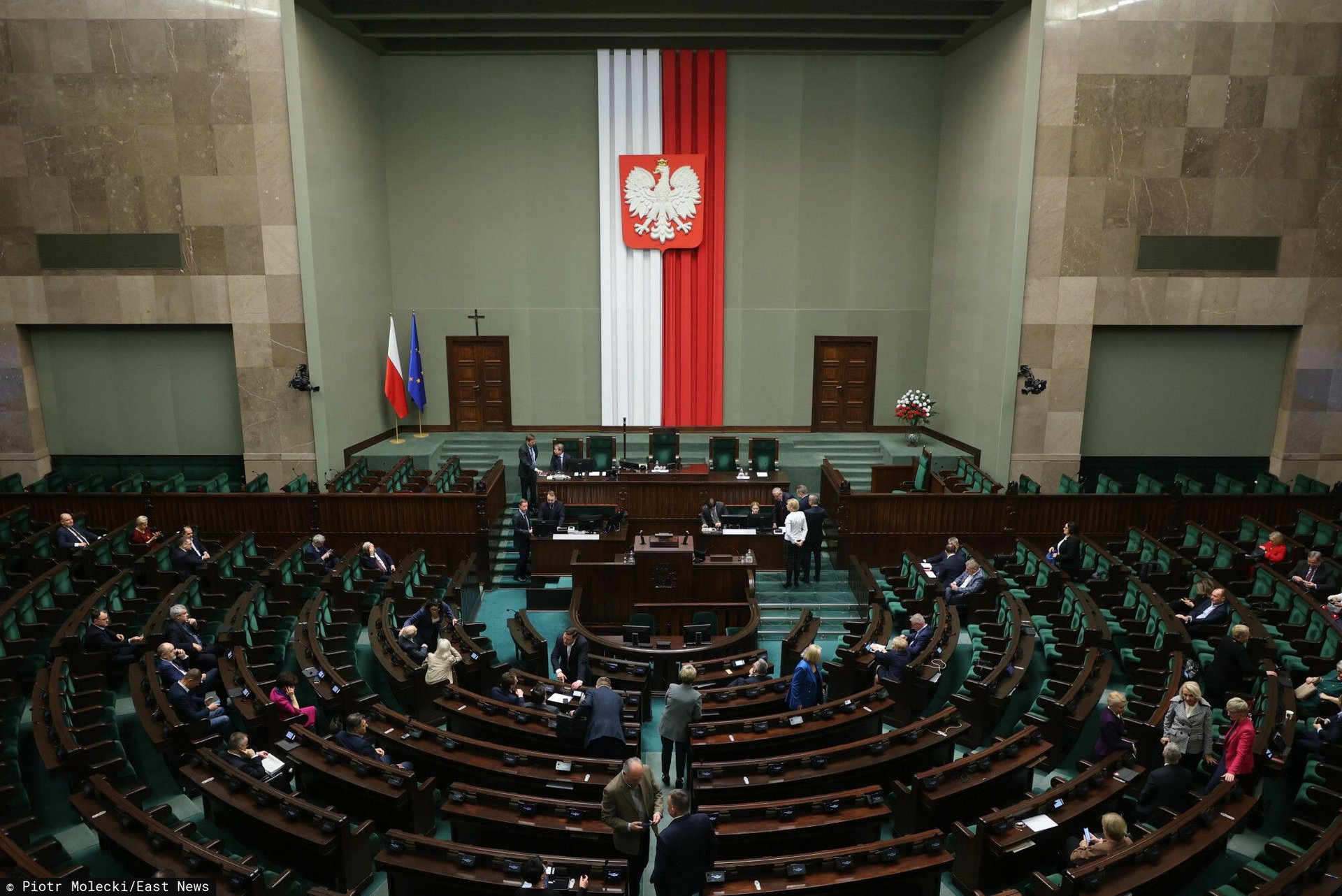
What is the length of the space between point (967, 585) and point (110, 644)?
28.7 ft

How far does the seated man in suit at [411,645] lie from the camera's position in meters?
8.15

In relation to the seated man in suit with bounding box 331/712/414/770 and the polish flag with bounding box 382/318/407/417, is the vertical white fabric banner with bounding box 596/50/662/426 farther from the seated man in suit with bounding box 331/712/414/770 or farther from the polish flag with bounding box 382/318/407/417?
the seated man in suit with bounding box 331/712/414/770

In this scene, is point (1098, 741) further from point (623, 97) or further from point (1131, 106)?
point (623, 97)

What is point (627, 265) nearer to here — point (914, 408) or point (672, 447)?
point (672, 447)

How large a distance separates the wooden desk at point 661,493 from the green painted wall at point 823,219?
15.3 feet

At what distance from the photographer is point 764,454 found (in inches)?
572

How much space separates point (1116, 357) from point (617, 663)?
1074 cm

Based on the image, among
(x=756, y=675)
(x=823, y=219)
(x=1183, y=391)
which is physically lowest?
(x=756, y=675)

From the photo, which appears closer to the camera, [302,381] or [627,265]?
[302,381]

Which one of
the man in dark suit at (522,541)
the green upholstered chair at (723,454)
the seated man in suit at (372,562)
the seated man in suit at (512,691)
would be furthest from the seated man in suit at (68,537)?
the green upholstered chair at (723,454)

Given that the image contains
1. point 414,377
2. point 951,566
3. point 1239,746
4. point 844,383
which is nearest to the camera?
point 1239,746

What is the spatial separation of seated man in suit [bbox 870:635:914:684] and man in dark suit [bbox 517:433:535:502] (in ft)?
21.9

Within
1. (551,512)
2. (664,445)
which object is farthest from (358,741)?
(664,445)

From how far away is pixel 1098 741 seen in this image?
641 cm
